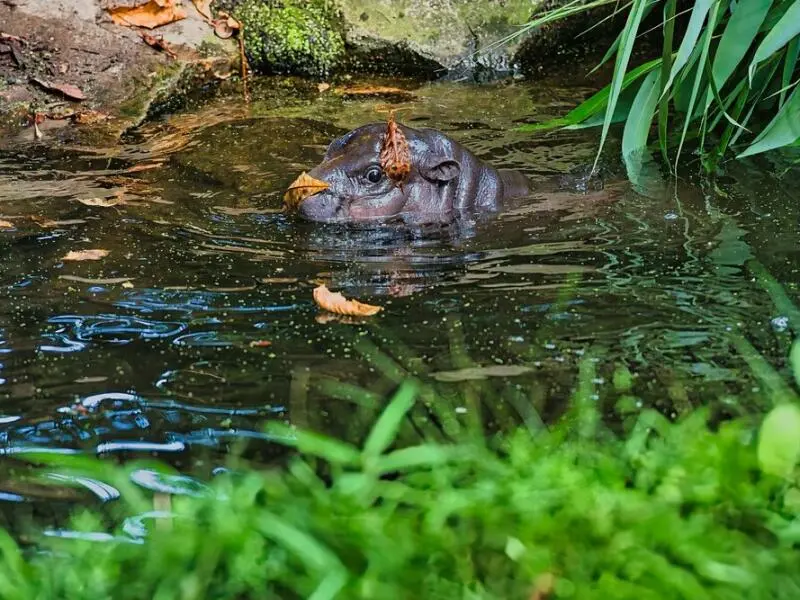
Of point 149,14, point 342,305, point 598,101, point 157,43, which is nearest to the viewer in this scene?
point 342,305

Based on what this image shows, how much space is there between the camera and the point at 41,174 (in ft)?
18.6

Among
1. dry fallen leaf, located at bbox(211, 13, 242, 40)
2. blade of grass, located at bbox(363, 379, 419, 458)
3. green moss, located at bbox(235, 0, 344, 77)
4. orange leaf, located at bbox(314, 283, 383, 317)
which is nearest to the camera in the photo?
blade of grass, located at bbox(363, 379, 419, 458)

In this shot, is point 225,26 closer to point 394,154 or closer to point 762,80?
point 394,154

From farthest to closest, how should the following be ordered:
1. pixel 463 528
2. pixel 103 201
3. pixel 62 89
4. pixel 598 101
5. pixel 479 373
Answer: pixel 62 89, pixel 598 101, pixel 103 201, pixel 479 373, pixel 463 528

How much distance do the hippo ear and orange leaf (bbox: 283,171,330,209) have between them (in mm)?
582

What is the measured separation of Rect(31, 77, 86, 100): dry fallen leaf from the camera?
698cm

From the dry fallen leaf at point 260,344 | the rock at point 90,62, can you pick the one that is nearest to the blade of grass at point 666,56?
the dry fallen leaf at point 260,344

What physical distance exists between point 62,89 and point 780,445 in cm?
614

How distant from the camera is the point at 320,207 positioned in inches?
202

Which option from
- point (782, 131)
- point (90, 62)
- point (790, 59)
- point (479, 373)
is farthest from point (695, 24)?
point (90, 62)

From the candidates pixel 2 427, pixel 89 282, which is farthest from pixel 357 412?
pixel 89 282

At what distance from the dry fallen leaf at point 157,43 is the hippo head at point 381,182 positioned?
9.60 feet

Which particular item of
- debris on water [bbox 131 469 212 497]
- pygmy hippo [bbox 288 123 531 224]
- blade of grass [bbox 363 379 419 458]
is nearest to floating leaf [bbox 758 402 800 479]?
blade of grass [bbox 363 379 419 458]

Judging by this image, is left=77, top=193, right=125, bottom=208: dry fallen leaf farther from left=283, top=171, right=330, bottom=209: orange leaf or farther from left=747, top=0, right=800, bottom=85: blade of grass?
left=747, top=0, right=800, bottom=85: blade of grass
